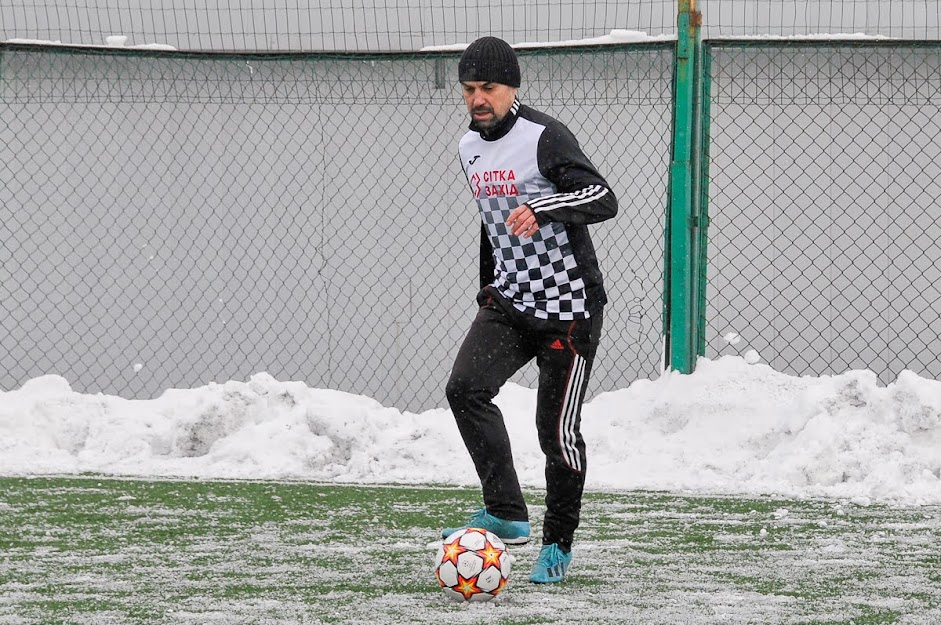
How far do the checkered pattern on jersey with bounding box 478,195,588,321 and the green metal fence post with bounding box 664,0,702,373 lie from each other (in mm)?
3211

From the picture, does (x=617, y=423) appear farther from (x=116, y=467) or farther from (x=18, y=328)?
(x=18, y=328)

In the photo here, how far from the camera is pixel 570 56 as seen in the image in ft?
26.2

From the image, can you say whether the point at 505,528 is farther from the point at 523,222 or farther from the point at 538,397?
the point at 523,222

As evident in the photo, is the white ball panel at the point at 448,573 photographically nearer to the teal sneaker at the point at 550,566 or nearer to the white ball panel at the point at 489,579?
the white ball panel at the point at 489,579

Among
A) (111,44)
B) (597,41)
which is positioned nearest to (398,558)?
(597,41)

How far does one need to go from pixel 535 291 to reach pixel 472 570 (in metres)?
0.97

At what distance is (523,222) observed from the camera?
160 inches

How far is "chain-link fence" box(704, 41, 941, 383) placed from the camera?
7.96 m

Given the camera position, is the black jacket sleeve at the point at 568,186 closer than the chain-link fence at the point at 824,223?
Yes

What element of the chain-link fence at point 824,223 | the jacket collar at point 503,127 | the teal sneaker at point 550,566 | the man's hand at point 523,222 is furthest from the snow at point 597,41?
the teal sneaker at point 550,566

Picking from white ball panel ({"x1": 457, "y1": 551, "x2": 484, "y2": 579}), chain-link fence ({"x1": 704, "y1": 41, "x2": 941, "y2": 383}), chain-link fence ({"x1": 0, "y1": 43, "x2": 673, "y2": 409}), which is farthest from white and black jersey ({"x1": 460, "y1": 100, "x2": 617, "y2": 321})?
chain-link fence ({"x1": 0, "y1": 43, "x2": 673, "y2": 409})

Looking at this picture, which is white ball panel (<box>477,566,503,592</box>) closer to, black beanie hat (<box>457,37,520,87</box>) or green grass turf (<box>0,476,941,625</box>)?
green grass turf (<box>0,476,941,625</box>)

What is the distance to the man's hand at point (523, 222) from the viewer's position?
406cm

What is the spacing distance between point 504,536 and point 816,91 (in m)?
4.35
